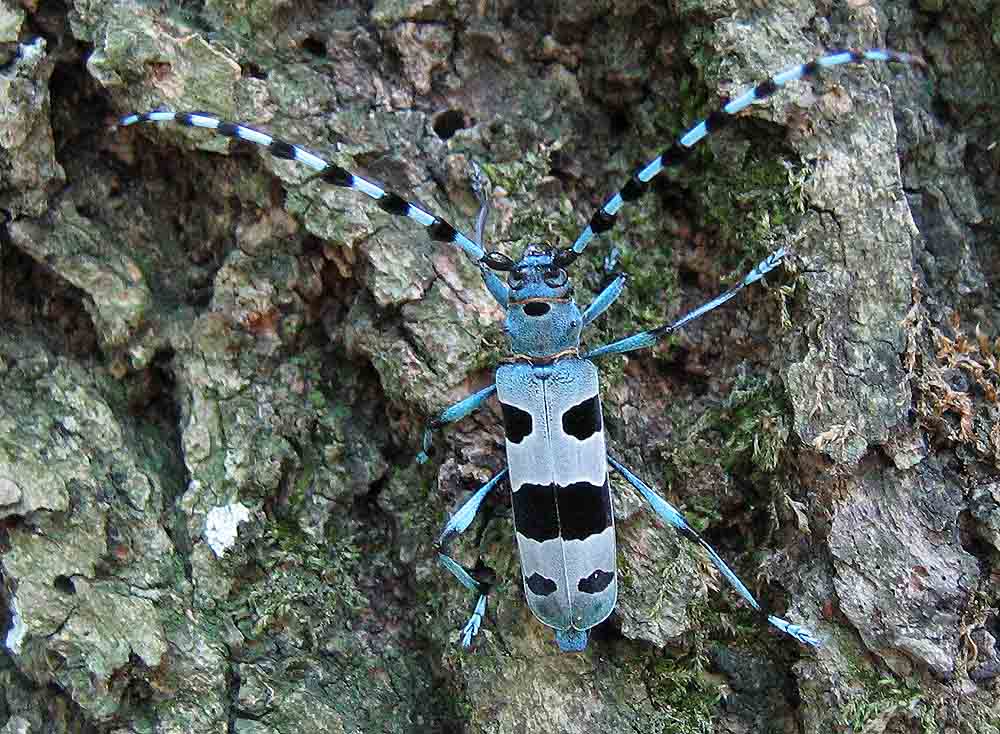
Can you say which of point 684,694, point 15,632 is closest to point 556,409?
point 684,694

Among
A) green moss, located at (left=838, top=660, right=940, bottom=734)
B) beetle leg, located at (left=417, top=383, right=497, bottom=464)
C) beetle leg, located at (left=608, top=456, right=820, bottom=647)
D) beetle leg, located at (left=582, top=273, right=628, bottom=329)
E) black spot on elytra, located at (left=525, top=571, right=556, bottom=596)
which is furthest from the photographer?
beetle leg, located at (left=582, top=273, right=628, bottom=329)

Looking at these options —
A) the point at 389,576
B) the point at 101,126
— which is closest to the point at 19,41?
the point at 101,126

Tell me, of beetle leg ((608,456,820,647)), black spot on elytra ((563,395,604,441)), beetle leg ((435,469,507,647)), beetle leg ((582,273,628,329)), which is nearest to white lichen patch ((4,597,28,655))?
beetle leg ((435,469,507,647))

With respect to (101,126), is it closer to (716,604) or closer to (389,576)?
(389,576)

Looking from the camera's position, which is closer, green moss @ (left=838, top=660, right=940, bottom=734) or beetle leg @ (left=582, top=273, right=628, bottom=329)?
green moss @ (left=838, top=660, right=940, bottom=734)

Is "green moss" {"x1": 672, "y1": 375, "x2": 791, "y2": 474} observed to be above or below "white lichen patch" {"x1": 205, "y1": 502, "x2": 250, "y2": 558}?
above

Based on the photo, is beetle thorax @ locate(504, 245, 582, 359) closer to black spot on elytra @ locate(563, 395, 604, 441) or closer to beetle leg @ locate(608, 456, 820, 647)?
black spot on elytra @ locate(563, 395, 604, 441)
